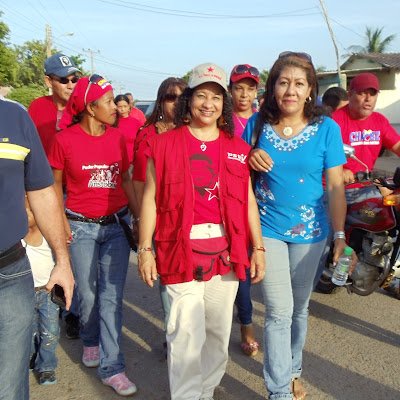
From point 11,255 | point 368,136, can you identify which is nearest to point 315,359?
point 368,136

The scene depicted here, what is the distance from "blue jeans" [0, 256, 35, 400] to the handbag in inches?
34.4

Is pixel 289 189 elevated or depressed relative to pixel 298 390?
elevated

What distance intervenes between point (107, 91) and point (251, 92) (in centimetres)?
133

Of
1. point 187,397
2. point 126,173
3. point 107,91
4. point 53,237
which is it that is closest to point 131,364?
point 187,397

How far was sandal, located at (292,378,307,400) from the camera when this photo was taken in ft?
Answer: 10.5

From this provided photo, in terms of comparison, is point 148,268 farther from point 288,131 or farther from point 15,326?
point 288,131

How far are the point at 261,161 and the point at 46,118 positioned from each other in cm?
231

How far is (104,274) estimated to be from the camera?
11.3 ft

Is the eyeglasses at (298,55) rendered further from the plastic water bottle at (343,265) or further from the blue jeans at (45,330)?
the blue jeans at (45,330)

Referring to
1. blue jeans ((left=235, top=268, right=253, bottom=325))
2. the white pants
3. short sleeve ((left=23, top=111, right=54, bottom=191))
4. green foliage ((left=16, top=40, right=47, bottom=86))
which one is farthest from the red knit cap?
green foliage ((left=16, top=40, right=47, bottom=86))

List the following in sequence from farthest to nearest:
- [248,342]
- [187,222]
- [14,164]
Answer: [248,342] < [187,222] < [14,164]

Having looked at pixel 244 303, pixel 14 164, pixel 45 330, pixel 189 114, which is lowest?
pixel 45 330

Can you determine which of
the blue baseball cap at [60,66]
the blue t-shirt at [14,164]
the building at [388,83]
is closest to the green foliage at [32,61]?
the building at [388,83]

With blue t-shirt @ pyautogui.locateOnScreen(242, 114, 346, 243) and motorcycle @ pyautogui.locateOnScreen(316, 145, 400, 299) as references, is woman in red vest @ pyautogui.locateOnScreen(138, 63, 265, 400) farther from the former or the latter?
motorcycle @ pyautogui.locateOnScreen(316, 145, 400, 299)
